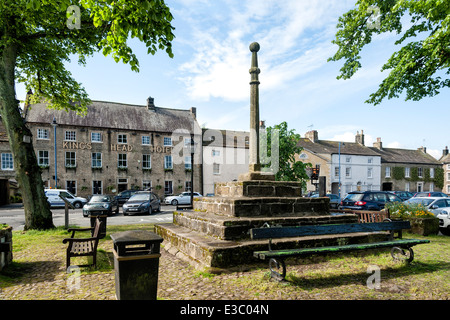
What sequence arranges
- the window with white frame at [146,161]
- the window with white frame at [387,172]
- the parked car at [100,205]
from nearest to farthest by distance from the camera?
1. the parked car at [100,205]
2. the window with white frame at [146,161]
3. the window with white frame at [387,172]

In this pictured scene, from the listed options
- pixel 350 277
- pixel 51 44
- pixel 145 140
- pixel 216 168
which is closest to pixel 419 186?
pixel 216 168

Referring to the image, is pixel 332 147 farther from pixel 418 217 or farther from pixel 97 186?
pixel 418 217

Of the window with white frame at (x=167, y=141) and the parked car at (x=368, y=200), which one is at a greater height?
the window with white frame at (x=167, y=141)

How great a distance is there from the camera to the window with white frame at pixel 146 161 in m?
34.1

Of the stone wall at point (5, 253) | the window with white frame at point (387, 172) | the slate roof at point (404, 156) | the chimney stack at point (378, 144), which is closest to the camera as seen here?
the stone wall at point (5, 253)

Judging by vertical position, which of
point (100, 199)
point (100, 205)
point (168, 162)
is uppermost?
point (168, 162)

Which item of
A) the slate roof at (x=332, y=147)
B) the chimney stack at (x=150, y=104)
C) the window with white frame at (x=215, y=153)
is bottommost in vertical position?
the window with white frame at (x=215, y=153)

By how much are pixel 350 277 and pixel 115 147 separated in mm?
31981

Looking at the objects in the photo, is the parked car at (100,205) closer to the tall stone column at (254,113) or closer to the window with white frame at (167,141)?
the tall stone column at (254,113)

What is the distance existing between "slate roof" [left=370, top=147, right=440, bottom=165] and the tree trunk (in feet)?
162

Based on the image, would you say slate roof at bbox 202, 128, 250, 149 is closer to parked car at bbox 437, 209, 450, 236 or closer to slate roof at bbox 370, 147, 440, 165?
slate roof at bbox 370, 147, 440, 165

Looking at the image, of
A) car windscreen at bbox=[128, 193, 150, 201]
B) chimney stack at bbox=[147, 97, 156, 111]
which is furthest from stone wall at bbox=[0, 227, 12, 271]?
chimney stack at bbox=[147, 97, 156, 111]

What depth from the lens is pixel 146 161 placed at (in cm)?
3428

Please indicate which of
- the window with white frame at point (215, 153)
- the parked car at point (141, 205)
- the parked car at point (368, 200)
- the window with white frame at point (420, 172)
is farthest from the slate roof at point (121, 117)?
the window with white frame at point (420, 172)
